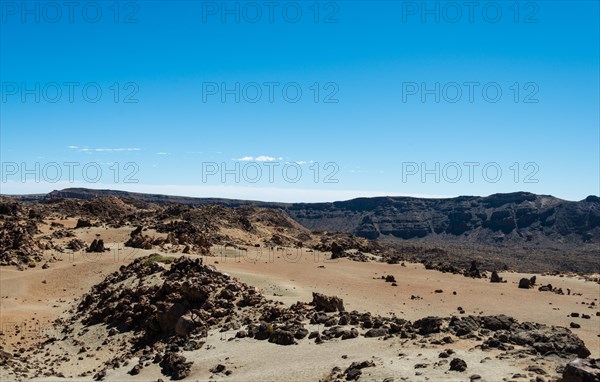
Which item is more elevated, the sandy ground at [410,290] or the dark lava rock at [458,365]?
the dark lava rock at [458,365]

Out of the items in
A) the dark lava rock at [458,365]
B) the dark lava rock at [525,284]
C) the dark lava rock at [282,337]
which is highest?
the dark lava rock at [458,365]

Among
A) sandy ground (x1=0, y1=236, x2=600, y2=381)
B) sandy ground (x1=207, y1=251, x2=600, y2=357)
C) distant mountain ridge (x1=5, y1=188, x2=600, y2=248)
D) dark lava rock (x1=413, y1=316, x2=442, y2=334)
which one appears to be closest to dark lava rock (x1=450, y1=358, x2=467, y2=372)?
sandy ground (x1=0, y1=236, x2=600, y2=381)

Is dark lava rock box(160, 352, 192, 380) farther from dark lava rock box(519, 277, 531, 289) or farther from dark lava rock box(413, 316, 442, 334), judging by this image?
dark lava rock box(519, 277, 531, 289)

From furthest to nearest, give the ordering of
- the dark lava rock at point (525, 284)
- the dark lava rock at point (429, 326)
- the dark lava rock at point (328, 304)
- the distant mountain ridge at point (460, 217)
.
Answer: the distant mountain ridge at point (460, 217) < the dark lava rock at point (525, 284) < the dark lava rock at point (328, 304) < the dark lava rock at point (429, 326)

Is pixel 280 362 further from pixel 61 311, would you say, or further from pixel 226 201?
pixel 226 201

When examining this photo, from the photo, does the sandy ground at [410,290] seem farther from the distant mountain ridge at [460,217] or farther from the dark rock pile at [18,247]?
the distant mountain ridge at [460,217]

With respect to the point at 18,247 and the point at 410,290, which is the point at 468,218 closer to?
the point at 410,290

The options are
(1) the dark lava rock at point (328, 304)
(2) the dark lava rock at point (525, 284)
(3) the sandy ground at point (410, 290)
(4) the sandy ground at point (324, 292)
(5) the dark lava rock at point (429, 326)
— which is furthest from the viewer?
(2) the dark lava rock at point (525, 284)

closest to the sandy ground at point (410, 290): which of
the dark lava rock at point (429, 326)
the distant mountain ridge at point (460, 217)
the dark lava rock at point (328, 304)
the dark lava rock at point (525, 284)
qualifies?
the dark lava rock at point (525, 284)
